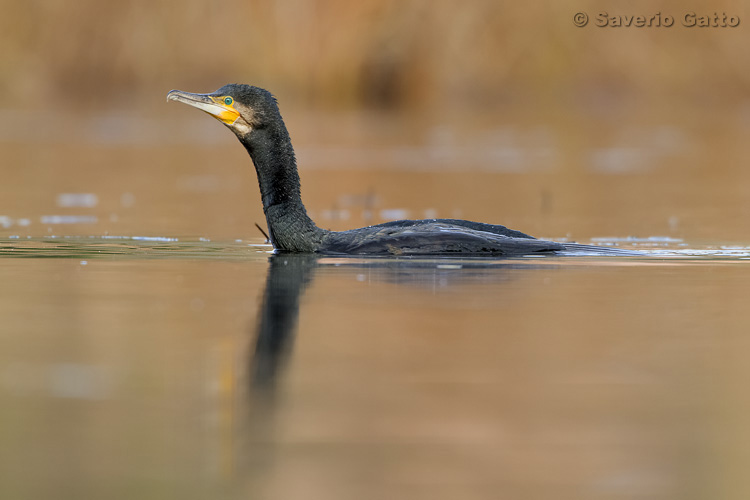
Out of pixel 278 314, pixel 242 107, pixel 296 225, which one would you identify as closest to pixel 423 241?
pixel 296 225

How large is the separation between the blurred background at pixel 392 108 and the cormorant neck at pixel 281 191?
3545 millimetres

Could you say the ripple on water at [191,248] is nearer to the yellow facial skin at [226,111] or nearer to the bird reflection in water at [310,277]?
the bird reflection in water at [310,277]

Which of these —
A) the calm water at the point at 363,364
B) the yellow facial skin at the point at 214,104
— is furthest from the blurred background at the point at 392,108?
the yellow facial skin at the point at 214,104

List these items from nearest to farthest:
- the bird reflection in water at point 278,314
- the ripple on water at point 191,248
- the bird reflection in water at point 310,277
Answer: the bird reflection in water at point 278,314 < the bird reflection in water at point 310,277 < the ripple on water at point 191,248

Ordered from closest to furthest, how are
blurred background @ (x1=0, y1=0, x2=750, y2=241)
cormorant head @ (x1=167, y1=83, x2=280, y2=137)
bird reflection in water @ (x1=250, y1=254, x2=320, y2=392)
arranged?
bird reflection in water @ (x1=250, y1=254, x2=320, y2=392) → cormorant head @ (x1=167, y1=83, x2=280, y2=137) → blurred background @ (x1=0, y1=0, x2=750, y2=241)

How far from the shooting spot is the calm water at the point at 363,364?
4.33 meters

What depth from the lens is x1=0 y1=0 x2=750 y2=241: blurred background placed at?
16.0 m

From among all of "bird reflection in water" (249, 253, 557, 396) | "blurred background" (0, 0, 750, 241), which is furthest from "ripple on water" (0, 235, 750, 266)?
"blurred background" (0, 0, 750, 241)

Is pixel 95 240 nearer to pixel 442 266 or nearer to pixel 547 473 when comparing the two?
pixel 442 266

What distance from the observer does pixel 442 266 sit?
366 inches

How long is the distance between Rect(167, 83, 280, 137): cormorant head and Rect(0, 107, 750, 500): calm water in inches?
40.5

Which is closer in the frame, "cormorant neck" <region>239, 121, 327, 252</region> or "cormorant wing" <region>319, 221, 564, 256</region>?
"cormorant wing" <region>319, 221, 564, 256</region>

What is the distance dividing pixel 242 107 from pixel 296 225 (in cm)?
95

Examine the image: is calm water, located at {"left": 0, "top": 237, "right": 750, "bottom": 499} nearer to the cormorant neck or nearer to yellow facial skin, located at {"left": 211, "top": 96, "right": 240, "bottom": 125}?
the cormorant neck
